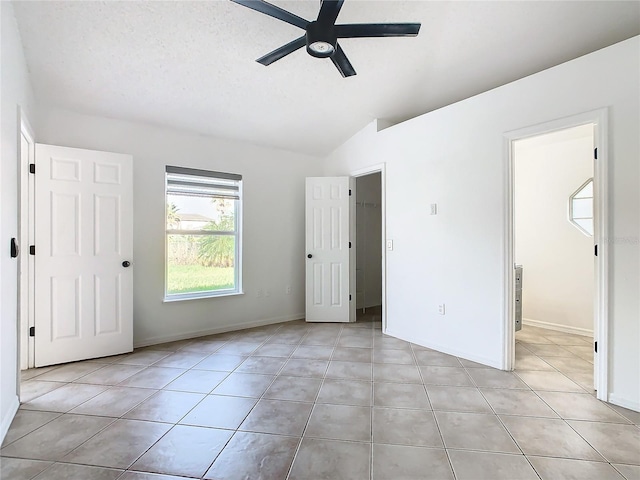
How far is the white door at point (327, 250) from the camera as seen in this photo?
14.5ft

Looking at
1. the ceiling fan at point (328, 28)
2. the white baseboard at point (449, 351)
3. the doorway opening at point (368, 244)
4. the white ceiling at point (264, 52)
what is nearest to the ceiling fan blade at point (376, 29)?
the ceiling fan at point (328, 28)

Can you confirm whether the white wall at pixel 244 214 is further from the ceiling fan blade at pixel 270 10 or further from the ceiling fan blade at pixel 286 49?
the ceiling fan blade at pixel 270 10

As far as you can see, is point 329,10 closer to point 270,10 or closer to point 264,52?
point 270,10

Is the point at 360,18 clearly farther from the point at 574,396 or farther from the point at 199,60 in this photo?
the point at 574,396

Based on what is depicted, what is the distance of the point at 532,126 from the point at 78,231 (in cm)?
414

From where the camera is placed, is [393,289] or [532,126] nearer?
[532,126]

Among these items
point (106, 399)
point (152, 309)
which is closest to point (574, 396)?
point (106, 399)

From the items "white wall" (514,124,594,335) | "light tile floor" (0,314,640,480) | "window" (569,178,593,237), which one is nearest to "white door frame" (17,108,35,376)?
"light tile floor" (0,314,640,480)

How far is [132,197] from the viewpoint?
3262 mm

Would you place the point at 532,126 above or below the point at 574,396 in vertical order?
above

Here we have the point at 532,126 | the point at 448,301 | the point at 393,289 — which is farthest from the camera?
the point at 393,289

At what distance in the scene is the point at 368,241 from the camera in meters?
5.54

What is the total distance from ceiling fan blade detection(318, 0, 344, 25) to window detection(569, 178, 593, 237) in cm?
378

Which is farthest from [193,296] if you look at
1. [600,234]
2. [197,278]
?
[600,234]
